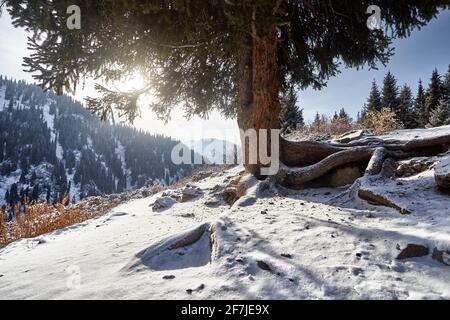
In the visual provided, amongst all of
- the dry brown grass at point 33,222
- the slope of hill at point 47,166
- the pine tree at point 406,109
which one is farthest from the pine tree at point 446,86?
the slope of hill at point 47,166

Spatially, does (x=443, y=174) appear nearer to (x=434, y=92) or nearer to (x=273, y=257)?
(x=273, y=257)

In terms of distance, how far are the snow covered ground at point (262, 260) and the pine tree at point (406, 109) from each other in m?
49.0

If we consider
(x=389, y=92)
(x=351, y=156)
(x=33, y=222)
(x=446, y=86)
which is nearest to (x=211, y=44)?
(x=351, y=156)

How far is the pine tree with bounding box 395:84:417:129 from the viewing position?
4600cm

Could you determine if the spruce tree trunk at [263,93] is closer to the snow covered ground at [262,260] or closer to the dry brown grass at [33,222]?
the snow covered ground at [262,260]

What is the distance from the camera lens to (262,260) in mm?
2721

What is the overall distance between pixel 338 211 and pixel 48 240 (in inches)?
203

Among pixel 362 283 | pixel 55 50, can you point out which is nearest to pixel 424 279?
pixel 362 283

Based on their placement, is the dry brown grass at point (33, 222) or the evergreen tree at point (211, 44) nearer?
the evergreen tree at point (211, 44)

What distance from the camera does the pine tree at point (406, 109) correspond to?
46.0 metres

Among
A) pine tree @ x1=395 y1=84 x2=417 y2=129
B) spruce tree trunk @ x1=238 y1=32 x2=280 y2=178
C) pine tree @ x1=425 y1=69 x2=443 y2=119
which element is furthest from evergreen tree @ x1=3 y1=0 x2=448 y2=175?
pine tree @ x1=425 y1=69 x2=443 y2=119

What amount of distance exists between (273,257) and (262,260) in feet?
0.45

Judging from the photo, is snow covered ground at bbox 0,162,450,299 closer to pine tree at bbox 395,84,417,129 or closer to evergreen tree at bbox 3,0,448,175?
evergreen tree at bbox 3,0,448,175
